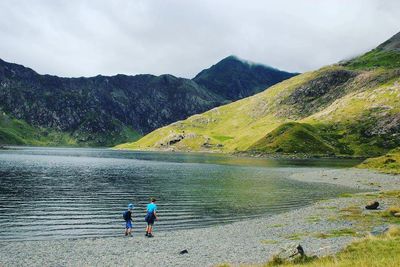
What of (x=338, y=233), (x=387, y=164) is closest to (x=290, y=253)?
(x=338, y=233)

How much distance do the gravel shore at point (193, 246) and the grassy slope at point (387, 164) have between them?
95091 mm

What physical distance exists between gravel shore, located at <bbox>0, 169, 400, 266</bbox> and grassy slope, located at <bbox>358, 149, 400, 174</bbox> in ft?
312

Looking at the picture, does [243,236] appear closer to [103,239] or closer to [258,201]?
[103,239]

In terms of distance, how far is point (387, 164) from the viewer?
5753 inches

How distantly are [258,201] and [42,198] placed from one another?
4233cm

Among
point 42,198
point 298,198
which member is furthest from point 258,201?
point 42,198

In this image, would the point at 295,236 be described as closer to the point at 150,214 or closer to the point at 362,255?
the point at 150,214

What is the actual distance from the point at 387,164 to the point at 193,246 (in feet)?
425

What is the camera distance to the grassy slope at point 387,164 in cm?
13550

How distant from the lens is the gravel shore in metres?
33.0

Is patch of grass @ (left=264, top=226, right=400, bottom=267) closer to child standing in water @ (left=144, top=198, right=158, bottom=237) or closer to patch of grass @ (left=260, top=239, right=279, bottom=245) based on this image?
patch of grass @ (left=260, top=239, right=279, bottom=245)

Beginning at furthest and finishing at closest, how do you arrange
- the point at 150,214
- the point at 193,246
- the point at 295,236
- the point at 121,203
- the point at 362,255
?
the point at 121,203, the point at 150,214, the point at 295,236, the point at 193,246, the point at 362,255

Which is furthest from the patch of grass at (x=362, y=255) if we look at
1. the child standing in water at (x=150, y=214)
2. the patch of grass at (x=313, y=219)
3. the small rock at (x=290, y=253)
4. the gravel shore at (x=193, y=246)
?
the patch of grass at (x=313, y=219)

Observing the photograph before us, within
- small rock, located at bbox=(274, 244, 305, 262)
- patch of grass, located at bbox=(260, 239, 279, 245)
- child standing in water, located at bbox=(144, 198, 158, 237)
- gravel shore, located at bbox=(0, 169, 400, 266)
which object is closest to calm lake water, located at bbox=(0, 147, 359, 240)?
child standing in water, located at bbox=(144, 198, 158, 237)
